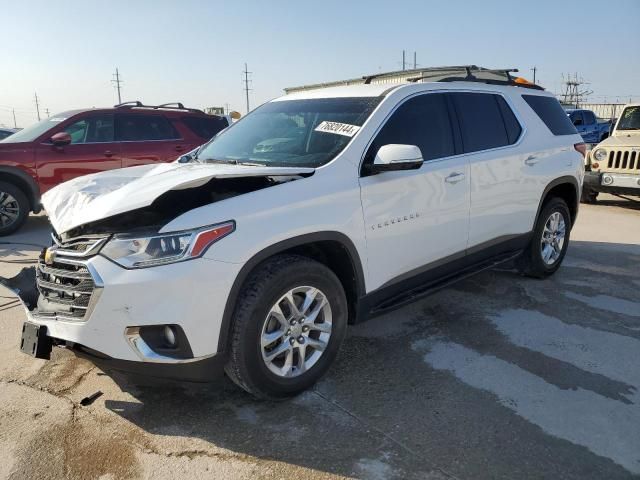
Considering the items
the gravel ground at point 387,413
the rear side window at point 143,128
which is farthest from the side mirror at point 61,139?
the gravel ground at point 387,413

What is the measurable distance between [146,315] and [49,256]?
2.75 ft

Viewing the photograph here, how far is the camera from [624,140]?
9.34 meters

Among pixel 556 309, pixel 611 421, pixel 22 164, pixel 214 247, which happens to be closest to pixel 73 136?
pixel 22 164

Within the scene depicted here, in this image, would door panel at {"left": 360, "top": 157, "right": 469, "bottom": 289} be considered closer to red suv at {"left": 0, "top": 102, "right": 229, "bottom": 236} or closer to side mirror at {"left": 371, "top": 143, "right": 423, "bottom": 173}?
side mirror at {"left": 371, "top": 143, "right": 423, "bottom": 173}

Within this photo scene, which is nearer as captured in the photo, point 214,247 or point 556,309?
point 214,247

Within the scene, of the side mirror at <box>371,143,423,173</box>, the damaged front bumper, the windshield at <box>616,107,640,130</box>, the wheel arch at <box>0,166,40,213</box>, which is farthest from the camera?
the windshield at <box>616,107,640,130</box>

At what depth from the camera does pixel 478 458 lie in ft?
8.42

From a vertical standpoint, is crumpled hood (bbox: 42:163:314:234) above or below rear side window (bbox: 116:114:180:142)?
below

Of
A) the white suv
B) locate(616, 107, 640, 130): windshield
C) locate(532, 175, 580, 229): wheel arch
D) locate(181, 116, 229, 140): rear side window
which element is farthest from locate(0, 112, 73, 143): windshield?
locate(616, 107, 640, 130): windshield

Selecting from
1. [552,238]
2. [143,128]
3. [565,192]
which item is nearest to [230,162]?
[552,238]

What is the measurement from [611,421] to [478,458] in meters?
0.86

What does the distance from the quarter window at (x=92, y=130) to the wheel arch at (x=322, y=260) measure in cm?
634

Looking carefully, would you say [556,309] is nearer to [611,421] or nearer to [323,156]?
[611,421]

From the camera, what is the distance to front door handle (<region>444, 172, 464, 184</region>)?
3877 millimetres
